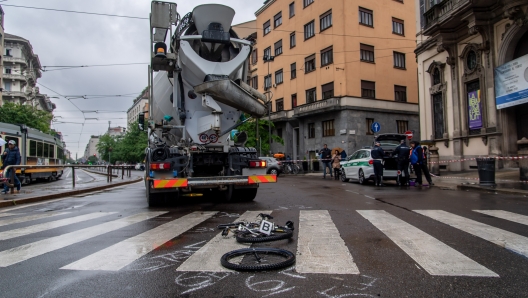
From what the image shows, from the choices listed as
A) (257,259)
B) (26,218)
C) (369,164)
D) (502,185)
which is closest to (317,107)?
(369,164)

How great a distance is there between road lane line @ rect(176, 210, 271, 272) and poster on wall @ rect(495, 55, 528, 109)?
1462 centimetres

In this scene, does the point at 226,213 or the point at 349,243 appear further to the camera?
the point at 226,213

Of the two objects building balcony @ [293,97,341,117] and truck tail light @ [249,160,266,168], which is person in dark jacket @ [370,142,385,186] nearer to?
truck tail light @ [249,160,266,168]

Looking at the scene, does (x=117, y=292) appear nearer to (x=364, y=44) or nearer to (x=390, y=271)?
(x=390, y=271)

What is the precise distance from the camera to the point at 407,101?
Answer: 1227 inches

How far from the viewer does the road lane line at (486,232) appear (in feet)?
13.9

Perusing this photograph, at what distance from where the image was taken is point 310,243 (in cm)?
446

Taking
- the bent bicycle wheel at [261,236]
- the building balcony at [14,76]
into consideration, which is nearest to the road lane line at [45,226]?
the bent bicycle wheel at [261,236]

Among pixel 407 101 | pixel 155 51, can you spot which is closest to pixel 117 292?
pixel 155 51

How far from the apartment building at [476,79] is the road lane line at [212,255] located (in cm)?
1286

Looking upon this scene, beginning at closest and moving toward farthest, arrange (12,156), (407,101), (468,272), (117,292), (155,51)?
(117,292) → (468,272) → (155,51) → (12,156) → (407,101)

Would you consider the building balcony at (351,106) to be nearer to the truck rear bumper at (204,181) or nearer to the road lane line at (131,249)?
the truck rear bumper at (204,181)

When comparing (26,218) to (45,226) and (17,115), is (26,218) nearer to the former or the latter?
(45,226)

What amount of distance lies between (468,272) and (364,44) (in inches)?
1114
